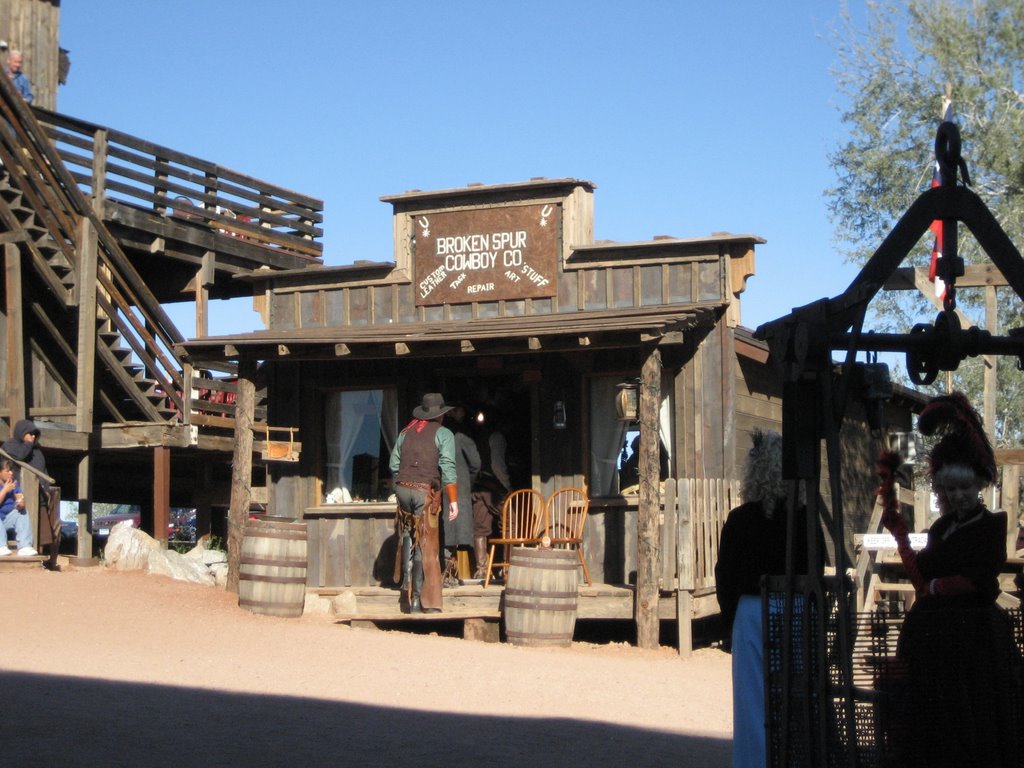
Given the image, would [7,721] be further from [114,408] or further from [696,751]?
[114,408]

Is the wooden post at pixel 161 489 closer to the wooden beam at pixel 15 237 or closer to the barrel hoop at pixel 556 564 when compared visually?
the wooden beam at pixel 15 237

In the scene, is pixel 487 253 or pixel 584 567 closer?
pixel 584 567

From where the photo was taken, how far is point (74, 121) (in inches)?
752

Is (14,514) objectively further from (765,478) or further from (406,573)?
(765,478)

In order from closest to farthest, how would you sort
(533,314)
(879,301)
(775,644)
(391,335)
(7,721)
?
1. (775,644)
2. (7,721)
3. (391,335)
4. (533,314)
5. (879,301)

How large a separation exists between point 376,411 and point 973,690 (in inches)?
426

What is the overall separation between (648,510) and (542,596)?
1.24m

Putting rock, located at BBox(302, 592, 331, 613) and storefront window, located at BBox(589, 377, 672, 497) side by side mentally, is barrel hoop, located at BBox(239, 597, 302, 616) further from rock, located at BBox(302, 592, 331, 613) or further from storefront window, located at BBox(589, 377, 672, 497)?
storefront window, located at BBox(589, 377, 672, 497)

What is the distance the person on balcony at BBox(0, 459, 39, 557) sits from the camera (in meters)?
14.6

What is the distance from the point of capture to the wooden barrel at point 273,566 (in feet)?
41.8

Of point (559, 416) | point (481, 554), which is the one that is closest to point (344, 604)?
point (481, 554)

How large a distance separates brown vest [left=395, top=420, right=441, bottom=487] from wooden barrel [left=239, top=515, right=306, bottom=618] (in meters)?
1.18

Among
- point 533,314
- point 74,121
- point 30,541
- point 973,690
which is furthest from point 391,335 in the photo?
point 973,690

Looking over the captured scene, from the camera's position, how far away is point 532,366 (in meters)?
14.1
